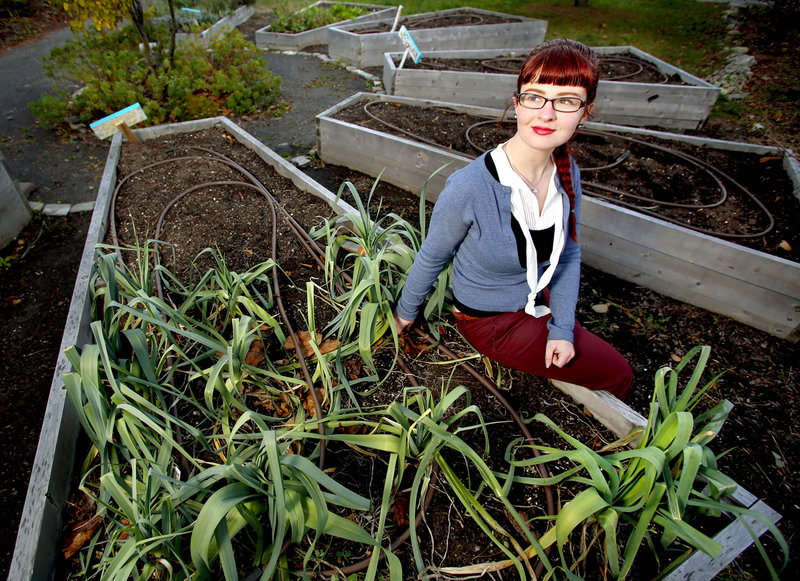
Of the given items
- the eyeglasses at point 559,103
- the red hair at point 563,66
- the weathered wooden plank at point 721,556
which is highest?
the red hair at point 563,66

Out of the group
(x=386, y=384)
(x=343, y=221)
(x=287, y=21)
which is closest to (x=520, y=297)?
(x=386, y=384)

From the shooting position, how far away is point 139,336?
1234 mm

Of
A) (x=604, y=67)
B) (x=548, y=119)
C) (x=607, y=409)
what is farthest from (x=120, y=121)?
(x=604, y=67)

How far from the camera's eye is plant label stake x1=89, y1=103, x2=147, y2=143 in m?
2.76

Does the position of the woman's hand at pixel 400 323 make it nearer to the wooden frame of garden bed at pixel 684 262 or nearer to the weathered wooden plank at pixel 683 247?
the wooden frame of garden bed at pixel 684 262

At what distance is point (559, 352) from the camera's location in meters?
1.38

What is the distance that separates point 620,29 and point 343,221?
789cm

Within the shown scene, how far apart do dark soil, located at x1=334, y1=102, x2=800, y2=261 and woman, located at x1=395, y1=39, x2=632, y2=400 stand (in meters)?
1.59

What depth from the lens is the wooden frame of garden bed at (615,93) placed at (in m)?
3.90

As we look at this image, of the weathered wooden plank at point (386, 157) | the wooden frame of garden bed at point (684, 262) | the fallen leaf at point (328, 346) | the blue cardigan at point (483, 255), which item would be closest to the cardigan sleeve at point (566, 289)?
the blue cardigan at point (483, 255)

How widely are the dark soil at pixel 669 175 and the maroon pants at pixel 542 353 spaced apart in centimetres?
159

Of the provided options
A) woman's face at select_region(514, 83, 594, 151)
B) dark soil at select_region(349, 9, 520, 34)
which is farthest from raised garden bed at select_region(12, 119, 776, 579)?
dark soil at select_region(349, 9, 520, 34)

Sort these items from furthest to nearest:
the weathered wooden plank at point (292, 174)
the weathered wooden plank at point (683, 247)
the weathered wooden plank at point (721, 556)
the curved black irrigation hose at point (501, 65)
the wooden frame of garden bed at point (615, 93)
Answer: the curved black irrigation hose at point (501, 65), the wooden frame of garden bed at point (615, 93), the weathered wooden plank at point (292, 174), the weathered wooden plank at point (683, 247), the weathered wooden plank at point (721, 556)

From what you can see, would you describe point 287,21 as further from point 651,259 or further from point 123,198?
point 651,259
